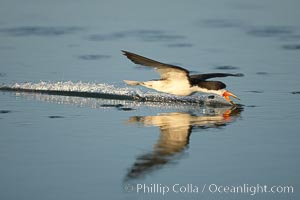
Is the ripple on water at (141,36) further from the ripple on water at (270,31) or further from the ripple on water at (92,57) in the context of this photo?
the ripple on water at (270,31)

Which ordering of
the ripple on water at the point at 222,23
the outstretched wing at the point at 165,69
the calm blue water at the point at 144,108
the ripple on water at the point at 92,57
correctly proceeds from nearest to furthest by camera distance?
the calm blue water at the point at 144,108 < the outstretched wing at the point at 165,69 < the ripple on water at the point at 92,57 < the ripple on water at the point at 222,23

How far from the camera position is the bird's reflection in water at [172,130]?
946 cm

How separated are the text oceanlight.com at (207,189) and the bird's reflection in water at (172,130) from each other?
278mm

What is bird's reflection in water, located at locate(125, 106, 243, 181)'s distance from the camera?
9458 millimetres

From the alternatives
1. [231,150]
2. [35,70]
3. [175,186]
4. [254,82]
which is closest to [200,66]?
[254,82]

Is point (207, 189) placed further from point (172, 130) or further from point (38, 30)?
point (38, 30)

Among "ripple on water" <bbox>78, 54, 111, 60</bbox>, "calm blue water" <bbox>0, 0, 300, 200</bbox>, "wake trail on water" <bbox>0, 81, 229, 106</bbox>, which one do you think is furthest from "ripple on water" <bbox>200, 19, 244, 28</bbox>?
"wake trail on water" <bbox>0, 81, 229, 106</bbox>

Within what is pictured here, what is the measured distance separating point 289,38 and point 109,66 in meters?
4.19

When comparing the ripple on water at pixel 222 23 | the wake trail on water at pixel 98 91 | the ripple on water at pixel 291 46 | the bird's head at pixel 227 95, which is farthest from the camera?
the ripple on water at pixel 222 23

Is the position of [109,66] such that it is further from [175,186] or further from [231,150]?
[175,186]

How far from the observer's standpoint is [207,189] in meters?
8.78

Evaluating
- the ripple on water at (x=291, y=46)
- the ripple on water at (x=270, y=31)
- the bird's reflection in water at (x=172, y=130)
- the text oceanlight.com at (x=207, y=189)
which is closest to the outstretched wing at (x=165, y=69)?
the bird's reflection in water at (x=172, y=130)

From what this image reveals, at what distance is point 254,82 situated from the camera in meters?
14.0

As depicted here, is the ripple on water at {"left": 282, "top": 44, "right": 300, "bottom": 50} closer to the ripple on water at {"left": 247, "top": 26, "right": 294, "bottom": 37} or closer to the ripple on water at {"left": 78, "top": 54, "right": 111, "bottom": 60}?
the ripple on water at {"left": 247, "top": 26, "right": 294, "bottom": 37}
